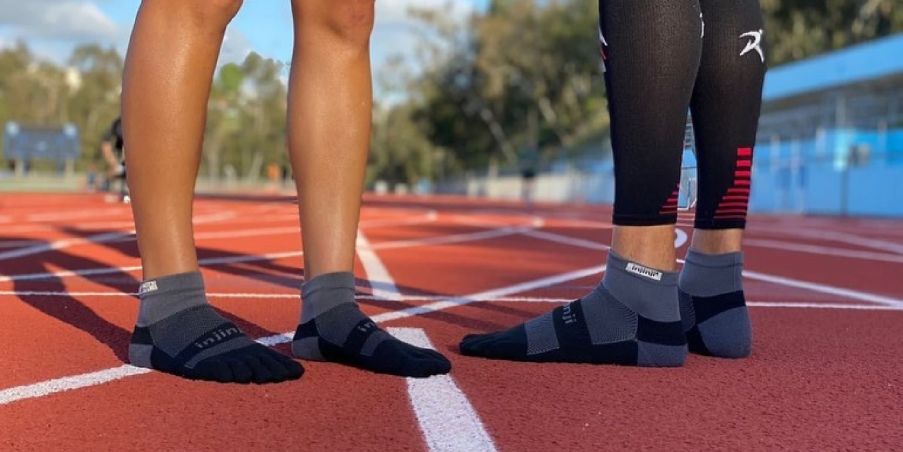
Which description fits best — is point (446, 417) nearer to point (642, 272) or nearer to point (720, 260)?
point (642, 272)

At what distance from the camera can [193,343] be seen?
1.96 m

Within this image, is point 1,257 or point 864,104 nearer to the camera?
point 1,257

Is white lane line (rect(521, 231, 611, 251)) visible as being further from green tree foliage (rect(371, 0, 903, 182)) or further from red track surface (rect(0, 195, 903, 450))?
green tree foliage (rect(371, 0, 903, 182))

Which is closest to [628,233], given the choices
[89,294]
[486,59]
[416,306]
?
[416,306]

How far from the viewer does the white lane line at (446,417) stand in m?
1.46

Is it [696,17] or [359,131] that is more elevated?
[696,17]

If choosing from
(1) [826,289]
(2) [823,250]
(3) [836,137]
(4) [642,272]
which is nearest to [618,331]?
(4) [642,272]

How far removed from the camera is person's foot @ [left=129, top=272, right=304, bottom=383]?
187 cm

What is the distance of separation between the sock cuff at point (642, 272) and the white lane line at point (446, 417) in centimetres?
49

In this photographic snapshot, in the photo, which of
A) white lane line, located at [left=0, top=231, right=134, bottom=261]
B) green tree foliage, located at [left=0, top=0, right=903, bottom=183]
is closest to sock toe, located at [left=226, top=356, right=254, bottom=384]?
white lane line, located at [left=0, top=231, right=134, bottom=261]

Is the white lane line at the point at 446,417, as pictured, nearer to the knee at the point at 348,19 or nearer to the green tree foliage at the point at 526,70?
the knee at the point at 348,19

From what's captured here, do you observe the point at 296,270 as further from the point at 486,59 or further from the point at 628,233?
the point at 486,59

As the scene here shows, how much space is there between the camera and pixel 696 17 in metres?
2.14

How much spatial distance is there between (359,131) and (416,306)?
94 centimetres
